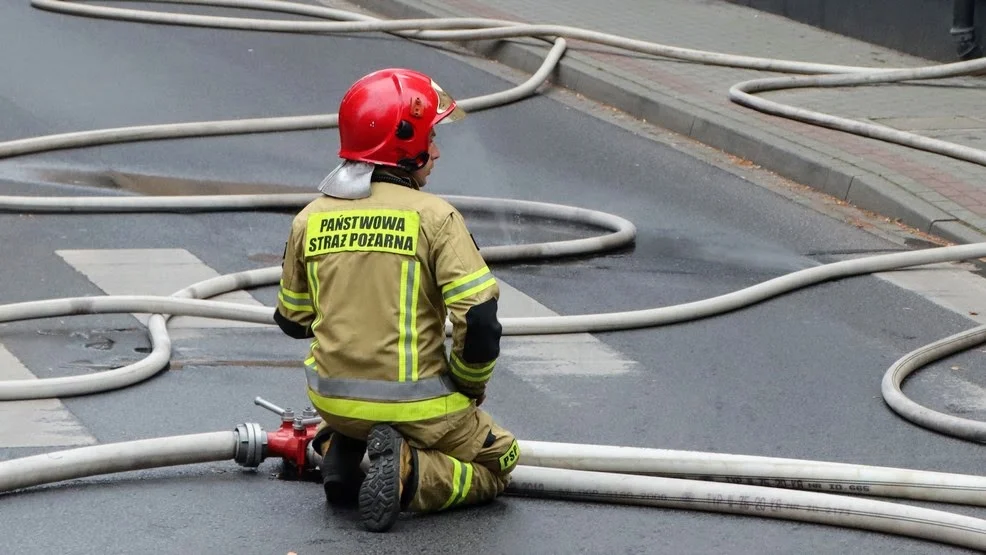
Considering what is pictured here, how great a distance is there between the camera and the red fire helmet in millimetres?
4766

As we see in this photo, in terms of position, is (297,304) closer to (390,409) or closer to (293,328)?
(293,328)

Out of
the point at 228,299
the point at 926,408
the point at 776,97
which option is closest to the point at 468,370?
the point at 926,408

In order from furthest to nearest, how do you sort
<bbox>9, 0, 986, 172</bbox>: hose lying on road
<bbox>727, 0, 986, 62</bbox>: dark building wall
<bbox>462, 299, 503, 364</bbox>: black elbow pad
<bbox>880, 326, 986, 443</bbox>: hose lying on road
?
<bbox>727, 0, 986, 62</bbox>: dark building wall < <bbox>9, 0, 986, 172</bbox>: hose lying on road < <bbox>880, 326, 986, 443</bbox>: hose lying on road < <bbox>462, 299, 503, 364</bbox>: black elbow pad

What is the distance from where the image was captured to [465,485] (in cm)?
484

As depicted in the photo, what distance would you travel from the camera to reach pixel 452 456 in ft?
15.9

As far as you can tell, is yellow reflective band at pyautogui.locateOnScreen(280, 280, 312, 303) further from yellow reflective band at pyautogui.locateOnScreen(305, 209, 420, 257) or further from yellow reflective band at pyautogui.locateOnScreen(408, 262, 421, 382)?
yellow reflective band at pyautogui.locateOnScreen(408, 262, 421, 382)

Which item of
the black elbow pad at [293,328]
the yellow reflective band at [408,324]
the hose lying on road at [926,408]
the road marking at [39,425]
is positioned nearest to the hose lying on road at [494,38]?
the hose lying on road at [926,408]

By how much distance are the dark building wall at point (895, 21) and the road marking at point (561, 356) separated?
7.43 metres

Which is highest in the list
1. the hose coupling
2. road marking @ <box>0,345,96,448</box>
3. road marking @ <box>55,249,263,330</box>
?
the hose coupling

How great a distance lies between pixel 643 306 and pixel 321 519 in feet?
9.59

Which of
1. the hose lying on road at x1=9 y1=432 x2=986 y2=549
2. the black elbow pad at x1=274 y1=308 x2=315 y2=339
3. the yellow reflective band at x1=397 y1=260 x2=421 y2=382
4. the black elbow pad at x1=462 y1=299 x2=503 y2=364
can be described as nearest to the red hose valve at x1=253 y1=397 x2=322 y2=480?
the hose lying on road at x1=9 y1=432 x2=986 y2=549

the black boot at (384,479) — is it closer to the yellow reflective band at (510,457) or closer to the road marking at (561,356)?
the yellow reflective band at (510,457)

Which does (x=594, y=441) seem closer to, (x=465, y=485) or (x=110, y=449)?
(x=465, y=485)

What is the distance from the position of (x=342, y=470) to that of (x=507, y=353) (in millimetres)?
1830
